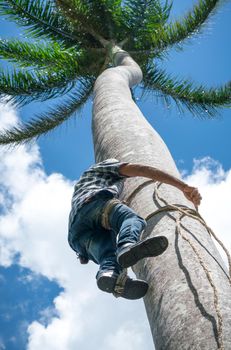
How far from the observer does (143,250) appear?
89.4 inches

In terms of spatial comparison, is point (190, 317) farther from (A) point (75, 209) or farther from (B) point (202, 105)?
(B) point (202, 105)

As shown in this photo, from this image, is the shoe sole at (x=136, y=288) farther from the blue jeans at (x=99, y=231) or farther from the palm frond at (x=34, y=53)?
the palm frond at (x=34, y=53)

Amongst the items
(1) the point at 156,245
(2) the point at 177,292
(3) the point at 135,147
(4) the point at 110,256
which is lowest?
(2) the point at 177,292

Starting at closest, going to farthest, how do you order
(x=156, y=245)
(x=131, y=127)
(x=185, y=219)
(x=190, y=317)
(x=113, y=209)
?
(x=190, y=317), (x=156, y=245), (x=185, y=219), (x=113, y=209), (x=131, y=127)

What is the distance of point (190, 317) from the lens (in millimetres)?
1908

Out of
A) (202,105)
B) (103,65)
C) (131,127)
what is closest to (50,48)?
(103,65)

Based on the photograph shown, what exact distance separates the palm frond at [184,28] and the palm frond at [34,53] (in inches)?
60.3

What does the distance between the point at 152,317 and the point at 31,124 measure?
7.21m

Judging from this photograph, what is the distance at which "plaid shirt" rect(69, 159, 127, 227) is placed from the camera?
3.01 m

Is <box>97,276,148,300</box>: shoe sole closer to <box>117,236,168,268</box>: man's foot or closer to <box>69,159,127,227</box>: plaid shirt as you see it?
<box>117,236,168,268</box>: man's foot

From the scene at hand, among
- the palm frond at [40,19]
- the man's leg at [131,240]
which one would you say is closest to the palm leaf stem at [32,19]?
the palm frond at [40,19]

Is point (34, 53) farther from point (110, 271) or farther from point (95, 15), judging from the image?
point (110, 271)

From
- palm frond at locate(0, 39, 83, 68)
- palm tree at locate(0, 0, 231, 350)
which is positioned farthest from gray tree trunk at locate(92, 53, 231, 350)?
palm frond at locate(0, 39, 83, 68)

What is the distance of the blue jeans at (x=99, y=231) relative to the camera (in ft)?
8.57
